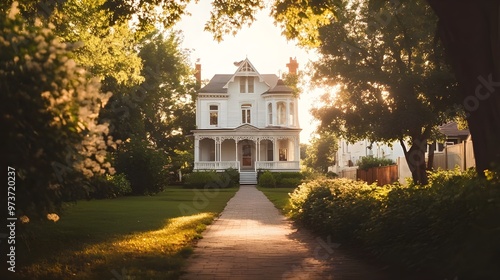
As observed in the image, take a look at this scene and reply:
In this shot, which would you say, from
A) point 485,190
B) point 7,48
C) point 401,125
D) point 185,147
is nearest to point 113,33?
point 401,125

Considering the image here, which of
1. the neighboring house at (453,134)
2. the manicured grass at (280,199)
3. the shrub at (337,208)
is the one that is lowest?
the manicured grass at (280,199)

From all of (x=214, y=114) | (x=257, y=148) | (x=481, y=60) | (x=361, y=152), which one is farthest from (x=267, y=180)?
(x=481, y=60)

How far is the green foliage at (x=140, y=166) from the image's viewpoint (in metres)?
33.4

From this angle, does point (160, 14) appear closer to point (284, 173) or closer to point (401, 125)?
point (401, 125)

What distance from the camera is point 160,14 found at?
17.1 metres

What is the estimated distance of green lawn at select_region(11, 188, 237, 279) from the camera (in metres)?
7.84

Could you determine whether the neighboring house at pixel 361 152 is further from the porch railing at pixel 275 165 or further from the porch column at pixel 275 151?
the porch column at pixel 275 151

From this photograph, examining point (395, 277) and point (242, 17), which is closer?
point (395, 277)

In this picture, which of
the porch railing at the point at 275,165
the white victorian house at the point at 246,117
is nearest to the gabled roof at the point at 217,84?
the white victorian house at the point at 246,117

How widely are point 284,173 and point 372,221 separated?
3839 cm

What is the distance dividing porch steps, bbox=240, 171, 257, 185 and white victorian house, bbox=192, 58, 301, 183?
95.3 inches

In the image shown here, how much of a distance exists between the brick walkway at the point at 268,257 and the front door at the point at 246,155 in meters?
39.1

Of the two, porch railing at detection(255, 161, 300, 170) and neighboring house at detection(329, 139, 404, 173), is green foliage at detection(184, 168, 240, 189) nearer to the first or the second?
porch railing at detection(255, 161, 300, 170)

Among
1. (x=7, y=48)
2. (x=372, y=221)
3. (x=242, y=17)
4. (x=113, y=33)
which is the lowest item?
(x=372, y=221)
